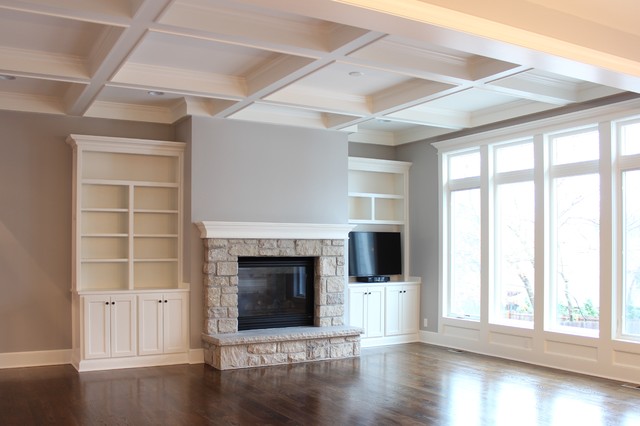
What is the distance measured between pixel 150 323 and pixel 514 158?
4758mm

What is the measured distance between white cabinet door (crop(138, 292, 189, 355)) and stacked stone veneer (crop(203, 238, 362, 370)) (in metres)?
0.29

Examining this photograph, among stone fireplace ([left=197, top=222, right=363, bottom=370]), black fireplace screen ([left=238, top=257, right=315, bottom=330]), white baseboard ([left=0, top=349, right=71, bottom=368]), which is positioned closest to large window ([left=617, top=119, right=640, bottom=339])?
stone fireplace ([left=197, top=222, right=363, bottom=370])

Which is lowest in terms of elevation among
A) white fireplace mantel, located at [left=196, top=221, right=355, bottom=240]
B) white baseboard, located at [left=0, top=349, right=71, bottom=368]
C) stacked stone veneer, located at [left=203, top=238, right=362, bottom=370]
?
white baseboard, located at [left=0, top=349, right=71, bottom=368]

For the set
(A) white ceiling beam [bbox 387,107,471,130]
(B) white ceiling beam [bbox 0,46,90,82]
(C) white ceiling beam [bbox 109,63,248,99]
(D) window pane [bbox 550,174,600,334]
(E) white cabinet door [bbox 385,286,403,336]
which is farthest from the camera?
(E) white cabinet door [bbox 385,286,403,336]

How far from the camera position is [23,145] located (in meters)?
7.30

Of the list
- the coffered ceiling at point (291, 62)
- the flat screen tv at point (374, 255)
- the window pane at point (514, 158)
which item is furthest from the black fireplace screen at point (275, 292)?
the window pane at point (514, 158)

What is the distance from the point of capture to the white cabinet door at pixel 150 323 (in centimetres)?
737

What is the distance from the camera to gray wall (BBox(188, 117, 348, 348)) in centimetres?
762

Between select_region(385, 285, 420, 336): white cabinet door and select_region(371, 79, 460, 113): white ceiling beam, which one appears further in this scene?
select_region(385, 285, 420, 336): white cabinet door

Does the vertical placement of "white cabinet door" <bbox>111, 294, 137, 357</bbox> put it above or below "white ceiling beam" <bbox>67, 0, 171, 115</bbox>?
below

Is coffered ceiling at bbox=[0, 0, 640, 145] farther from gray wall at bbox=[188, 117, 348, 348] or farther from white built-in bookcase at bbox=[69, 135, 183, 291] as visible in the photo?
white built-in bookcase at bbox=[69, 135, 183, 291]

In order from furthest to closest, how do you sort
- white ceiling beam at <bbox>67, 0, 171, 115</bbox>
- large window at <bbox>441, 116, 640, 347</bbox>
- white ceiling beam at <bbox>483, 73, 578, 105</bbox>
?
large window at <bbox>441, 116, 640, 347</bbox>
white ceiling beam at <bbox>483, 73, 578, 105</bbox>
white ceiling beam at <bbox>67, 0, 171, 115</bbox>

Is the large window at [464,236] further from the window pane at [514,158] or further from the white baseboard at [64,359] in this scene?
the white baseboard at [64,359]

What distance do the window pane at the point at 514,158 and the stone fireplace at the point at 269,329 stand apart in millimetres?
2199
